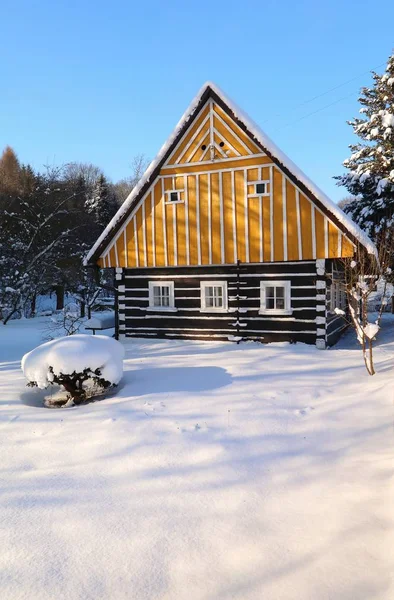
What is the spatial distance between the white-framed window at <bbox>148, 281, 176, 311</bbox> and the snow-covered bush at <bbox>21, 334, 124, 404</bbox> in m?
6.62

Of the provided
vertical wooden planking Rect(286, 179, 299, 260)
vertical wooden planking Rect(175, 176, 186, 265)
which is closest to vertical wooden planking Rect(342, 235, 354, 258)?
vertical wooden planking Rect(286, 179, 299, 260)

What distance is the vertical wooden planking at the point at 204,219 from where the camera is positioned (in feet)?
46.1

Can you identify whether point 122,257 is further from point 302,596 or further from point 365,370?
point 302,596

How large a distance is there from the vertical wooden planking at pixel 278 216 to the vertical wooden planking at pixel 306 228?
0.67 meters

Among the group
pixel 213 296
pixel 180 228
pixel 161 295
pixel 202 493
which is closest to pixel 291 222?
pixel 213 296

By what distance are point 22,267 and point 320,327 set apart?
19.8 m

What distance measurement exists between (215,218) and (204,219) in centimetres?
40

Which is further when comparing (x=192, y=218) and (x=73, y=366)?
(x=192, y=218)

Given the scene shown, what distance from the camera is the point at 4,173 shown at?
31625 mm

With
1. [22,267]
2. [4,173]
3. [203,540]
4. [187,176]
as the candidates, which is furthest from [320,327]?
[4,173]

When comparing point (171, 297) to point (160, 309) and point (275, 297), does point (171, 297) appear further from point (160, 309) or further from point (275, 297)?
point (275, 297)

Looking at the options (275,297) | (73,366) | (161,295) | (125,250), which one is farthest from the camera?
(161,295)

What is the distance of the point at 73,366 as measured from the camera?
25.7ft

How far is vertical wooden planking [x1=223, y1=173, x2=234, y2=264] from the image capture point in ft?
45.1
